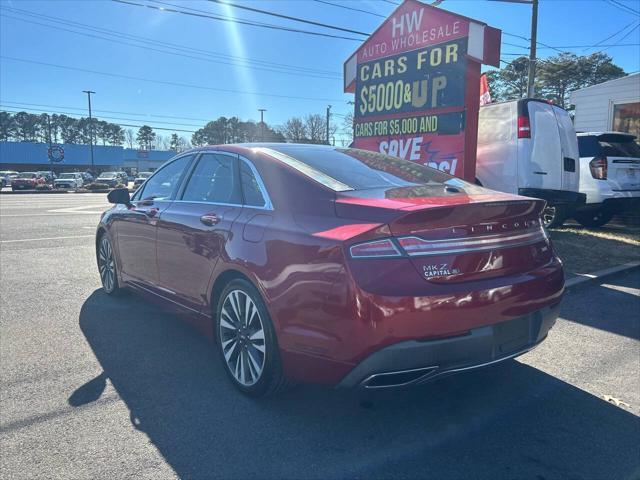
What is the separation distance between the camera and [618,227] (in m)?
10.9

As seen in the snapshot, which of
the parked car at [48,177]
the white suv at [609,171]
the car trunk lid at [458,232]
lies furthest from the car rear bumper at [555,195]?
the parked car at [48,177]

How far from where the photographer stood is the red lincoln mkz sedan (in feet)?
7.97

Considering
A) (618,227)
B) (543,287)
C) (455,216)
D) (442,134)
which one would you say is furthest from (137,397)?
(618,227)

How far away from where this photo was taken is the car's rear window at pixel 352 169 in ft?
10.3

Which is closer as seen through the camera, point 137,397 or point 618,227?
point 137,397

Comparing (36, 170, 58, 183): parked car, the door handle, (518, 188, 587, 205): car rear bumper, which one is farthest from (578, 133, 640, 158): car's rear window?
(36, 170, 58, 183): parked car

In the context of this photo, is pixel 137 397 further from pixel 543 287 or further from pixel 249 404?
pixel 543 287

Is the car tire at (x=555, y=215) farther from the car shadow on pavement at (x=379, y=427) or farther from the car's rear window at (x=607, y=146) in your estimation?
the car shadow on pavement at (x=379, y=427)

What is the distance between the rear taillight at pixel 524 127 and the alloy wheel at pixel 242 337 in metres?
6.37

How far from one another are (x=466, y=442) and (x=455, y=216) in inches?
47.9

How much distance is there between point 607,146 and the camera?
985 cm

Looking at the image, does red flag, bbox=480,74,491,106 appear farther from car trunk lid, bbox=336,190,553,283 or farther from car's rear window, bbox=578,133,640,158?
car trunk lid, bbox=336,190,553,283

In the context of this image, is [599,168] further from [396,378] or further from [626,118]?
[626,118]

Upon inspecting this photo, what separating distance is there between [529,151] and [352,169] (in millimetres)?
5496
